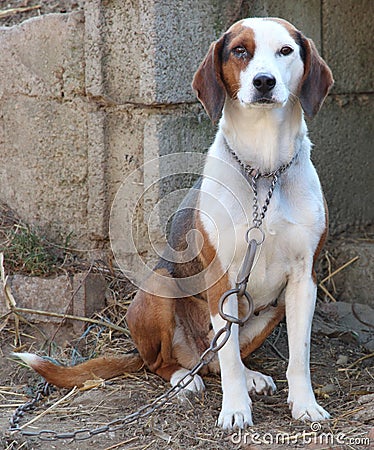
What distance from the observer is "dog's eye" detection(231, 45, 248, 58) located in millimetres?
3434

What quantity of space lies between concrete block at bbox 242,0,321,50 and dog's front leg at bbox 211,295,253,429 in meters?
1.87

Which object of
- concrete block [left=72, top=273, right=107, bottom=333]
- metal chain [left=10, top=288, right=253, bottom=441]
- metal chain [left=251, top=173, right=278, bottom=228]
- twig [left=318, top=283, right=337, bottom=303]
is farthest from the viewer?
twig [left=318, top=283, right=337, bottom=303]

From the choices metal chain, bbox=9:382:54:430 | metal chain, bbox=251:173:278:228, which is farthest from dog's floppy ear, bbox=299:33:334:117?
metal chain, bbox=9:382:54:430

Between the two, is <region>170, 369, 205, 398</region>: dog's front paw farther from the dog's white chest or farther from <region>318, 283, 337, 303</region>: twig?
<region>318, 283, 337, 303</region>: twig

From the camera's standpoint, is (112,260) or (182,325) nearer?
(182,325)

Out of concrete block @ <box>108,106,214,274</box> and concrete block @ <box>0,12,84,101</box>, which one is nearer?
concrete block @ <box>108,106,214,274</box>

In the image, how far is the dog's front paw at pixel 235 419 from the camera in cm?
339

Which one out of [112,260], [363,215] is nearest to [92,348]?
[112,260]

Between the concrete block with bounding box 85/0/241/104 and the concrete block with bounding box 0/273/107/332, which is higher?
the concrete block with bounding box 85/0/241/104

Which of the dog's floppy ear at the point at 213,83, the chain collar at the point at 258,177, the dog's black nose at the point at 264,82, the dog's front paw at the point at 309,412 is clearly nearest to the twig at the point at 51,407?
the dog's front paw at the point at 309,412

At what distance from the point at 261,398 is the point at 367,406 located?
525mm

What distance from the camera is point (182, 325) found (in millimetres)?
4062

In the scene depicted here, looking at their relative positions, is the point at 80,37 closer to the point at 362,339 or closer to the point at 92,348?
the point at 92,348

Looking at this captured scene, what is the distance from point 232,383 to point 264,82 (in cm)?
124
